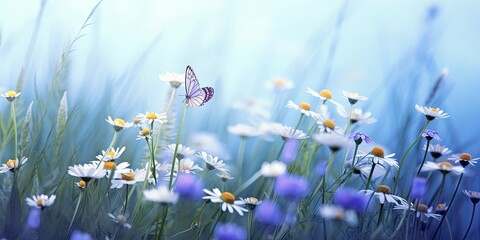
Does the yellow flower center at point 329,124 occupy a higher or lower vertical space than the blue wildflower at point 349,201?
higher

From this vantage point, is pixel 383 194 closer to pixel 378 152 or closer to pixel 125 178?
pixel 378 152

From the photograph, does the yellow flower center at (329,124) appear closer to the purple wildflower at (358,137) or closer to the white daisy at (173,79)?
the purple wildflower at (358,137)

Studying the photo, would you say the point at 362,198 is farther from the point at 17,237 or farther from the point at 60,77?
the point at 60,77

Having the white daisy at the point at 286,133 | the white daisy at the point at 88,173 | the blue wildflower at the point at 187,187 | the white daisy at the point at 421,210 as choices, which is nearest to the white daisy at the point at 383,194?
the white daisy at the point at 421,210

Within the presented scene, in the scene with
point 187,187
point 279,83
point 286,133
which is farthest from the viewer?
point 279,83

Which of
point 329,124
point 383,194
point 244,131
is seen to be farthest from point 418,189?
point 244,131

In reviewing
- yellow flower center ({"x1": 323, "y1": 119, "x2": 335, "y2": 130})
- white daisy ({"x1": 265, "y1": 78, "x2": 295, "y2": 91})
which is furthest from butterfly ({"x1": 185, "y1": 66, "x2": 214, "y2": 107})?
white daisy ({"x1": 265, "y1": 78, "x2": 295, "y2": 91})

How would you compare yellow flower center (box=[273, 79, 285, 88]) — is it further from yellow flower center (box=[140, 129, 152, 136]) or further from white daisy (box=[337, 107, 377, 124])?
yellow flower center (box=[140, 129, 152, 136])

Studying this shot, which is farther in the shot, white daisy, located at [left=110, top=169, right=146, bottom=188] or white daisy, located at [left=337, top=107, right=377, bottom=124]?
white daisy, located at [left=337, top=107, right=377, bottom=124]
